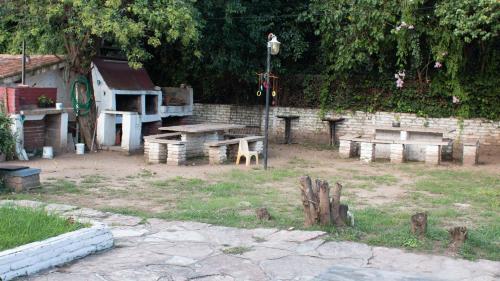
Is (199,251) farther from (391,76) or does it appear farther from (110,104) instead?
(391,76)

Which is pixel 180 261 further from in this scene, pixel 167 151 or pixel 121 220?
pixel 167 151

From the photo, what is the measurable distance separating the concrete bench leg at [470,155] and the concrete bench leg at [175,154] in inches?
252

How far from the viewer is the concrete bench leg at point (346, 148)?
49.1ft

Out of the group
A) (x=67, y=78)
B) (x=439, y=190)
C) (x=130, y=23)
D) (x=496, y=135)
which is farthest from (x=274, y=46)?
(x=496, y=135)

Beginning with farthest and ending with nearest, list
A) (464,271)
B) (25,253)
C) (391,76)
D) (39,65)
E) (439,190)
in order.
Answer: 1. (391,76)
2. (39,65)
3. (439,190)
4. (464,271)
5. (25,253)

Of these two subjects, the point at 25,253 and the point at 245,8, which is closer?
the point at 25,253

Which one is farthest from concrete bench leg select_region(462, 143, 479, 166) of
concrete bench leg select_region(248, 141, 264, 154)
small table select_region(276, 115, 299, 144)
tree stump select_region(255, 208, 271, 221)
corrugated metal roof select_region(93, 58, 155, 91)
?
corrugated metal roof select_region(93, 58, 155, 91)

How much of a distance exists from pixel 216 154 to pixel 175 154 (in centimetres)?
92

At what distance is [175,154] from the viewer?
12945 mm

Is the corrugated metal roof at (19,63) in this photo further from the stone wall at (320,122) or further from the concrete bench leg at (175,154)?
the stone wall at (320,122)

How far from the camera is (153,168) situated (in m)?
12.5

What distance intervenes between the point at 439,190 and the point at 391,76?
770cm

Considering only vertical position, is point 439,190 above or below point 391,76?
below

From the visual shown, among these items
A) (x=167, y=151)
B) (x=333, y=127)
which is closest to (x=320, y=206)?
(x=167, y=151)
